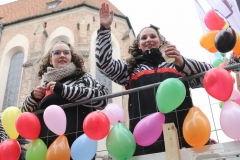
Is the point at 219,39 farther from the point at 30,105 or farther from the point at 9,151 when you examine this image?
the point at 9,151

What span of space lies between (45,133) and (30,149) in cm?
29

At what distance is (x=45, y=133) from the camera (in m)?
2.90

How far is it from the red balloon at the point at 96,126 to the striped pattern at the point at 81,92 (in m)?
0.54

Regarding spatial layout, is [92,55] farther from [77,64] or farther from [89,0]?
[77,64]

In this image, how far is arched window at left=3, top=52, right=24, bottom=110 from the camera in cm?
1386

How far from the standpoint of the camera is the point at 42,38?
14672 mm

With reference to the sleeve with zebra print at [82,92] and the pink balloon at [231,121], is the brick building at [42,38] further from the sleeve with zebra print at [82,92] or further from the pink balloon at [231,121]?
the pink balloon at [231,121]

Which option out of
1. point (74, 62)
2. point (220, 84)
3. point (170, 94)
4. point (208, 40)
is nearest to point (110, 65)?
point (74, 62)

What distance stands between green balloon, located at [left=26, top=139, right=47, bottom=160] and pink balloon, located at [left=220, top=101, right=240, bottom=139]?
152cm

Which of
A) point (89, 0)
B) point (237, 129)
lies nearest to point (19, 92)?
point (89, 0)

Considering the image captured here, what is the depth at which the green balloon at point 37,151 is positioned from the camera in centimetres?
258

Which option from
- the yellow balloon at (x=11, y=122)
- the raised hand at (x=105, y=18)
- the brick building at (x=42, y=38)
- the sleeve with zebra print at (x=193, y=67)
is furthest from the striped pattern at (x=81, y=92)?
the brick building at (x=42, y=38)

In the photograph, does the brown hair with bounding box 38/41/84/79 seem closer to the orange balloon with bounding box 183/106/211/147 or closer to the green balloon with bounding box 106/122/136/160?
the green balloon with bounding box 106/122/136/160

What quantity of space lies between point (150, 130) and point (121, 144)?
0.25m
